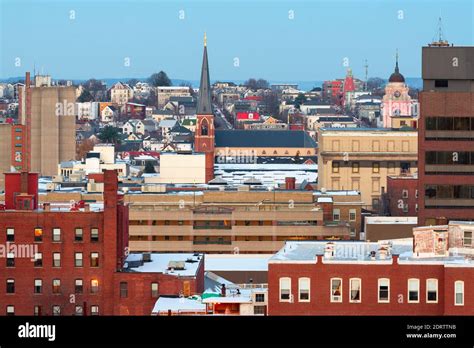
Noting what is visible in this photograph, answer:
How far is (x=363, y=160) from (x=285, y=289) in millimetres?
70962

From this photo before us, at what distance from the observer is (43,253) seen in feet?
152

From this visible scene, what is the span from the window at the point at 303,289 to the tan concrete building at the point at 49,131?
114343 mm

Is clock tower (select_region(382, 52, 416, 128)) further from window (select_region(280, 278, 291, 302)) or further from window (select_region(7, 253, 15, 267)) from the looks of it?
window (select_region(280, 278, 291, 302))

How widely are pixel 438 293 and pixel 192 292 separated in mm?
13265

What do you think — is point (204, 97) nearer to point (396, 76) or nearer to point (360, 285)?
point (396, 76)

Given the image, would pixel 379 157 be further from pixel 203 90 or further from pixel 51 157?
pixel 203 90

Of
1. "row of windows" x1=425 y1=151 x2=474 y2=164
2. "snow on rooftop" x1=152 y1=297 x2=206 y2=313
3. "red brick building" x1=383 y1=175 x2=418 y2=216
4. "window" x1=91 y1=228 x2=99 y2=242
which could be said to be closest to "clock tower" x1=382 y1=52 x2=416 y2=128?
"red brick building" x1=383 y1=175 x2=418 y2=216

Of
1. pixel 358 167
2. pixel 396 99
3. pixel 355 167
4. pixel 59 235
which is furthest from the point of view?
pixel 396 99

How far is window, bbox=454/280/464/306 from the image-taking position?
98.6 feet

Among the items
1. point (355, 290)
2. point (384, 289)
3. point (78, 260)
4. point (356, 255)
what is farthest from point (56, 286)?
point (384, 289)

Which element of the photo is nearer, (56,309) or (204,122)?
(56,309)

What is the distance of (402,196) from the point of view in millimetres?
84812

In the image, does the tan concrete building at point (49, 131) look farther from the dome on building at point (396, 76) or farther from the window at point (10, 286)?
the window at point (10, 286)
